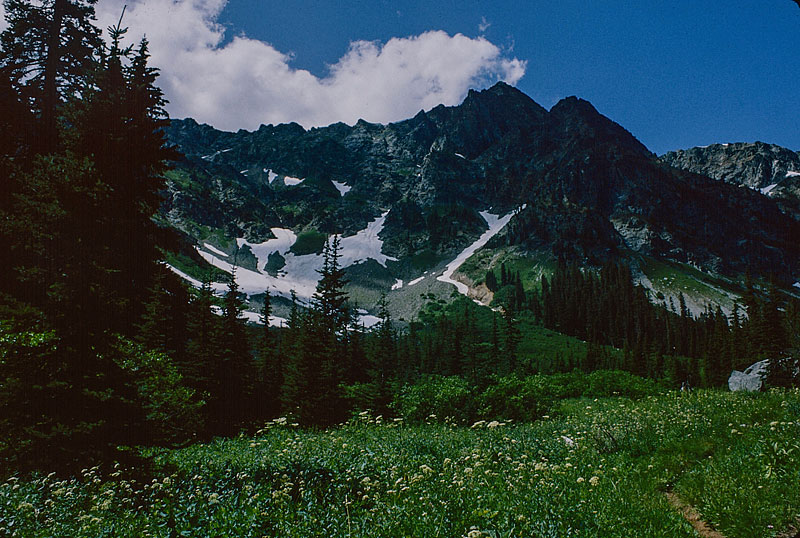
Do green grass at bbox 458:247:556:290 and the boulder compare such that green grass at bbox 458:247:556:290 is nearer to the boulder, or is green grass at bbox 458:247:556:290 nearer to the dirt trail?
the boulder

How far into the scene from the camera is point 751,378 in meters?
23.5

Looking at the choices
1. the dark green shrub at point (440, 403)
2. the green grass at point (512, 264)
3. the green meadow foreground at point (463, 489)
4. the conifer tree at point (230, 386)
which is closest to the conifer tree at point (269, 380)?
the conifer tree at point (230, 386)

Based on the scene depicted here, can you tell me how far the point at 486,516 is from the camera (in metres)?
4.93

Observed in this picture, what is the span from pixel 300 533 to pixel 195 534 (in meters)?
1.29

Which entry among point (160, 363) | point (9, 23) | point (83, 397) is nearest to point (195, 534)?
point (83, 397)

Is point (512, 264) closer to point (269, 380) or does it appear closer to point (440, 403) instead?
point (269, 380)

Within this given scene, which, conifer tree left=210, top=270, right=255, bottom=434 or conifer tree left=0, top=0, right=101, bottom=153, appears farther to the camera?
conifer tree left=210, top=270, right=255, bottom=434

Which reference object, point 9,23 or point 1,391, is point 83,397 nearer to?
point 1,391

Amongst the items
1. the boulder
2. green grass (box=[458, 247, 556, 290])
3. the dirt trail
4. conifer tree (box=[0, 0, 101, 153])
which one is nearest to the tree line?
conifer tree (box=[0, 0, 101, 153])

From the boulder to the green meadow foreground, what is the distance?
1620cm

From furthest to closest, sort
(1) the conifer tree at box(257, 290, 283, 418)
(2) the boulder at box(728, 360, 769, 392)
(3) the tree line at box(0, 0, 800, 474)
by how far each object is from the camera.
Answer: (1) the conifer tree at box(257, 290, 283, 418) → (2) the boulder at box(728, 360, 769, 392) → (3) the tree line at box(0, 0, 800, 474)

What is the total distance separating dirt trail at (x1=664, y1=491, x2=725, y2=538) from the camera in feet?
18.1

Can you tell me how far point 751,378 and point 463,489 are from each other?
2606 cm

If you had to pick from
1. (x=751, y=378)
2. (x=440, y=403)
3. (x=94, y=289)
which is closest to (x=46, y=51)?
(x=94, y=289)
